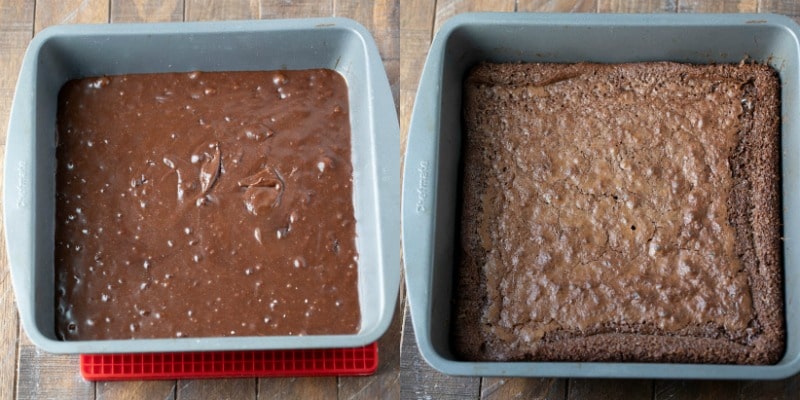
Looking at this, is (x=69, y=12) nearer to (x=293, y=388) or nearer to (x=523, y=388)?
(x=293, y=388)

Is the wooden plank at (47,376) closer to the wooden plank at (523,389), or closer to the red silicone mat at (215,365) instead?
the red silicone mat at (215,365)

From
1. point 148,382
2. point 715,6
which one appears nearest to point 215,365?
point 148,382

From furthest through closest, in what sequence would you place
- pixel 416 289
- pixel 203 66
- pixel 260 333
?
1. pixel 203 66
2. pixel 260 333
3. pixel 416 289

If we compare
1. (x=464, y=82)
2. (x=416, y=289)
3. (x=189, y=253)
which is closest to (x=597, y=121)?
(x=464, y=82)

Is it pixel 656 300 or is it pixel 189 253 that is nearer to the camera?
pixel 656 300

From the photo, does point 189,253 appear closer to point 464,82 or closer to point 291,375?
point 291,375

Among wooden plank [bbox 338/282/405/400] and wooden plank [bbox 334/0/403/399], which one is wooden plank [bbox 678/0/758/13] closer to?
wooden plank [bbox 334/0/403/399]
